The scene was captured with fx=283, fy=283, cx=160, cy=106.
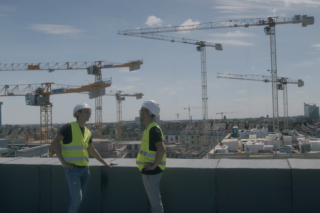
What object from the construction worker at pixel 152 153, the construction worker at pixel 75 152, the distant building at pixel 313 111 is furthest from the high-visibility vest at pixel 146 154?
the distant building at pixel 313 111

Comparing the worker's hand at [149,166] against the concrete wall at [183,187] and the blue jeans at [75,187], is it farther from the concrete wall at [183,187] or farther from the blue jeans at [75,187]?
the blue jeans at [75,187]

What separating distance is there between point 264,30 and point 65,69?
2017 inches

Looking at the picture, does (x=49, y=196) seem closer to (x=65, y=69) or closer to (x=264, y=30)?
(x=65, y=69)

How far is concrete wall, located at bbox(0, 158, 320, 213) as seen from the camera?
3.63m

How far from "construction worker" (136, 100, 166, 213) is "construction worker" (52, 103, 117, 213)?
Answer: 0.86 metres

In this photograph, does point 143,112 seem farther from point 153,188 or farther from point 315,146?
point 315,146

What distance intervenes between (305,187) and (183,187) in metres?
1.57

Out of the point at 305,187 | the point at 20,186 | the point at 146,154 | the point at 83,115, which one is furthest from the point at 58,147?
the point at 305,187

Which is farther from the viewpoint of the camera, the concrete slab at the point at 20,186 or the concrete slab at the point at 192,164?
the concrete slab at the point at 20,186

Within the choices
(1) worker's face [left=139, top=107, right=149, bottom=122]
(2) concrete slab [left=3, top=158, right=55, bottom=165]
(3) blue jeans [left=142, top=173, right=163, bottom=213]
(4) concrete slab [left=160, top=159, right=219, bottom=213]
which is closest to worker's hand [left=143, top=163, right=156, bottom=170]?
(3) blue jeans [left=142, top=173, right=163, bottom=213]

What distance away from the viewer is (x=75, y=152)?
3.74 meters

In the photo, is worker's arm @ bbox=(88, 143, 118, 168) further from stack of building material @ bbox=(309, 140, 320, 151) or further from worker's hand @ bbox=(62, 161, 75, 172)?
stack of building material @ bbox=(309, 140, 320, 151)

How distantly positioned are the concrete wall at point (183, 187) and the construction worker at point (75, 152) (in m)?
0.57

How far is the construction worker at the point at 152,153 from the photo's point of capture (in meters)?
3.29
